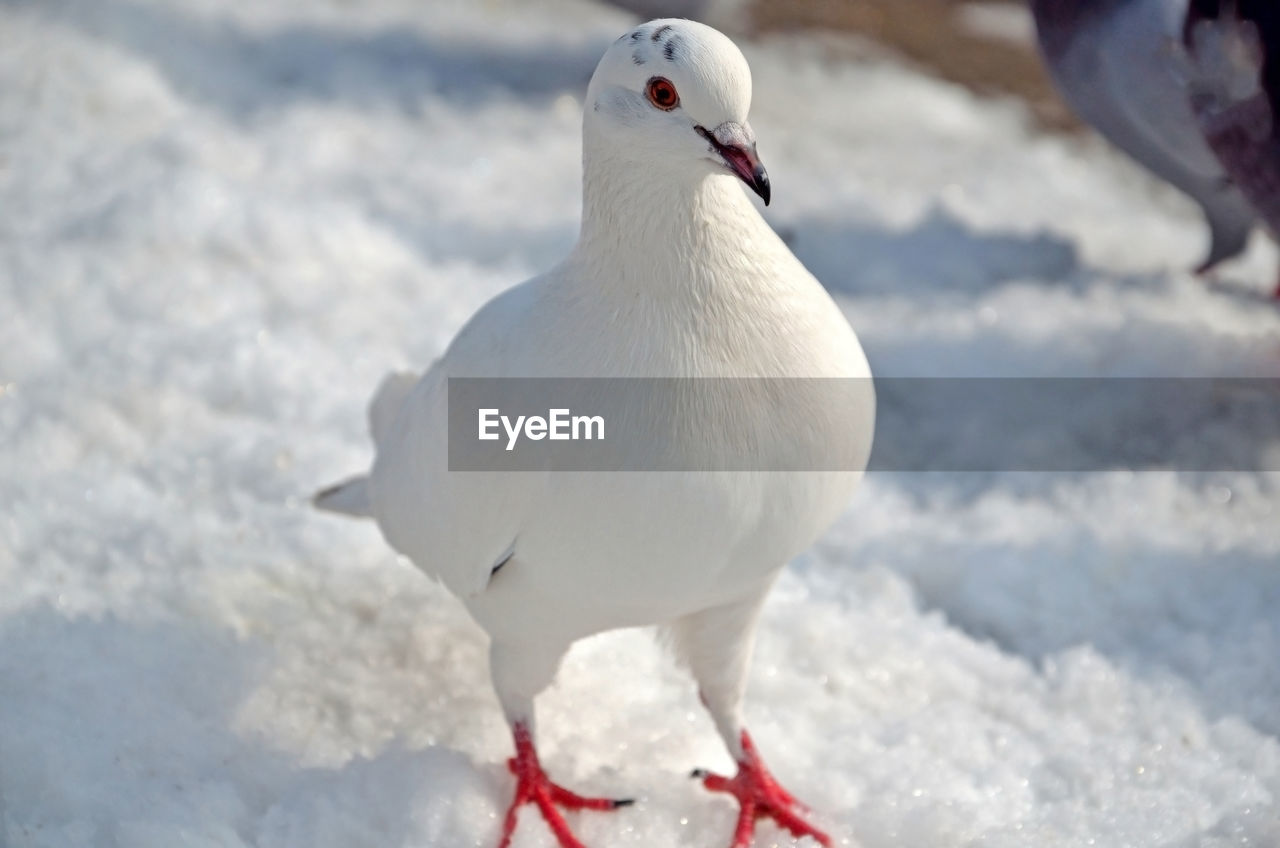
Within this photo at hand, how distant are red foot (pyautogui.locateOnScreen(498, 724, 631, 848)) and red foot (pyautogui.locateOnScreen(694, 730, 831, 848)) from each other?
→ 0.19 metres

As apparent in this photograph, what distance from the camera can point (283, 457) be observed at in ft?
9.89

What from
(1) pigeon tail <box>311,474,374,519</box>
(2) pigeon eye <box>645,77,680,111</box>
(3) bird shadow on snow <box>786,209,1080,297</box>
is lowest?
(3) bird shadow on snow <box>786,209,1080,297</box>

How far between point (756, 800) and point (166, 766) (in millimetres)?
1015

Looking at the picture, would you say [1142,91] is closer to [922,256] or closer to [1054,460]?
[922,256]

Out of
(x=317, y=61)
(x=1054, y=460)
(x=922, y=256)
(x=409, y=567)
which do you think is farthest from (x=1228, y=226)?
(x=317, y=61)

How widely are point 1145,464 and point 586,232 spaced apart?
1980 millimetres

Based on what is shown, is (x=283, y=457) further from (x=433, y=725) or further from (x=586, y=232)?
(x=586, y=232)

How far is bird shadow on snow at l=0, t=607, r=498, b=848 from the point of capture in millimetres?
2135

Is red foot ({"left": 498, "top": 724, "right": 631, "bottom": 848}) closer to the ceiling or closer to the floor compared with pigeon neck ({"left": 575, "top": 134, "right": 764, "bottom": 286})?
closer to the floor

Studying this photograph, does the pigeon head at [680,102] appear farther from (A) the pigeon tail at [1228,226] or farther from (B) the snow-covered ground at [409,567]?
(A) the pigeon tail at [1228,226]

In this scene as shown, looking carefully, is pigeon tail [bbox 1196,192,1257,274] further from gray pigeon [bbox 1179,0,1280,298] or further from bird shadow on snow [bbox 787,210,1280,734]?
gray pigeon [bbox 1179,0,1280,298]

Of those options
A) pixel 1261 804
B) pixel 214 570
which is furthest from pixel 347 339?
pixel 1261 804

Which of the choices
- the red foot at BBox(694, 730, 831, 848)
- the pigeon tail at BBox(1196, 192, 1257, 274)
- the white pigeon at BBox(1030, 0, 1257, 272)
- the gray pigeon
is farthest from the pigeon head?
the pigeon tail at BBox(1196, 192, 1257, 274)

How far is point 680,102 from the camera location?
166 cm
